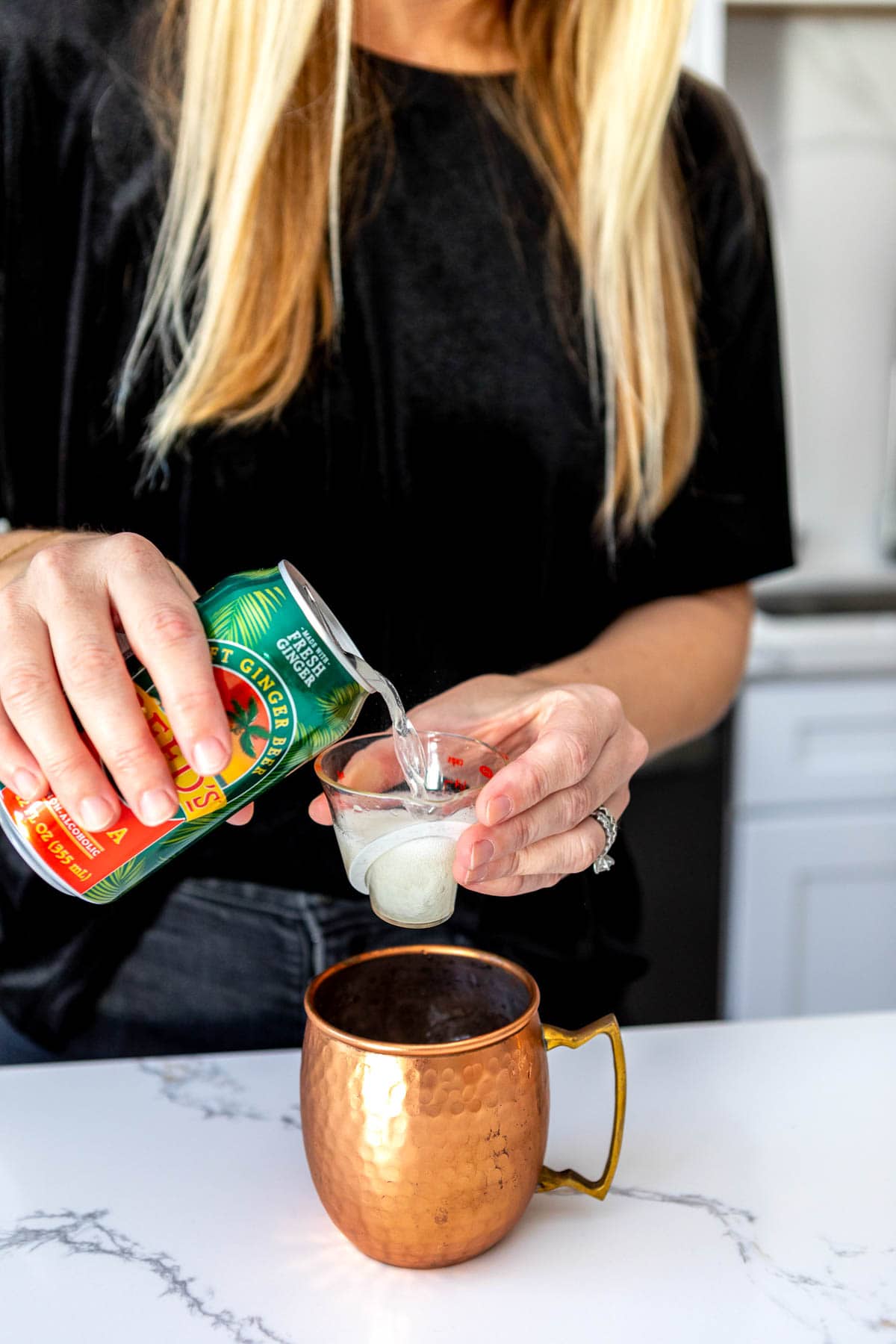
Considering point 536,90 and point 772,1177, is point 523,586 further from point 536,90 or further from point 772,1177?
point 772,1177

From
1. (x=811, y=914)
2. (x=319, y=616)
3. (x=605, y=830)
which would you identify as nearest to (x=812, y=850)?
(x=811, y=914)

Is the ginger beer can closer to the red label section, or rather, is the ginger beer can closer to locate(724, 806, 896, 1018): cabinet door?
the red label section

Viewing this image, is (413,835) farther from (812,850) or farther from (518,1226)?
(812,850)

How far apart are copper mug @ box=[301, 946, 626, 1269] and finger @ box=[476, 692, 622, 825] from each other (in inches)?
4.5

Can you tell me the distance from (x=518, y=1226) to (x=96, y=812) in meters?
0.36

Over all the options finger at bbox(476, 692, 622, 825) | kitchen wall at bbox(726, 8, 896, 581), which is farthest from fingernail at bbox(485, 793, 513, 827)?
kitchen wall at bbox(726, 8, 896, 581)

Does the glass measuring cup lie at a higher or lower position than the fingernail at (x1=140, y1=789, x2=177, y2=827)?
lower

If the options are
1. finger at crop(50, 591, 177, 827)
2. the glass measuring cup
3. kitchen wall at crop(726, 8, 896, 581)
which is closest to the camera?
finger at crop(50, 591, 177, 827)

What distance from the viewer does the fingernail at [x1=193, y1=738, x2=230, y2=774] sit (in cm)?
59

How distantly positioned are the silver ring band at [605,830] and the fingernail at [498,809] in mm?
118

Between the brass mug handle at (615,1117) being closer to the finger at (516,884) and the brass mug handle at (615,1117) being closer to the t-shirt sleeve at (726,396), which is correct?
the finger at (516,884)

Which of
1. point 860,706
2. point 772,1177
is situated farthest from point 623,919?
point 860,706

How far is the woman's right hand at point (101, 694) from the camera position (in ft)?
1.93

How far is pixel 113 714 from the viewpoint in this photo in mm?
584
